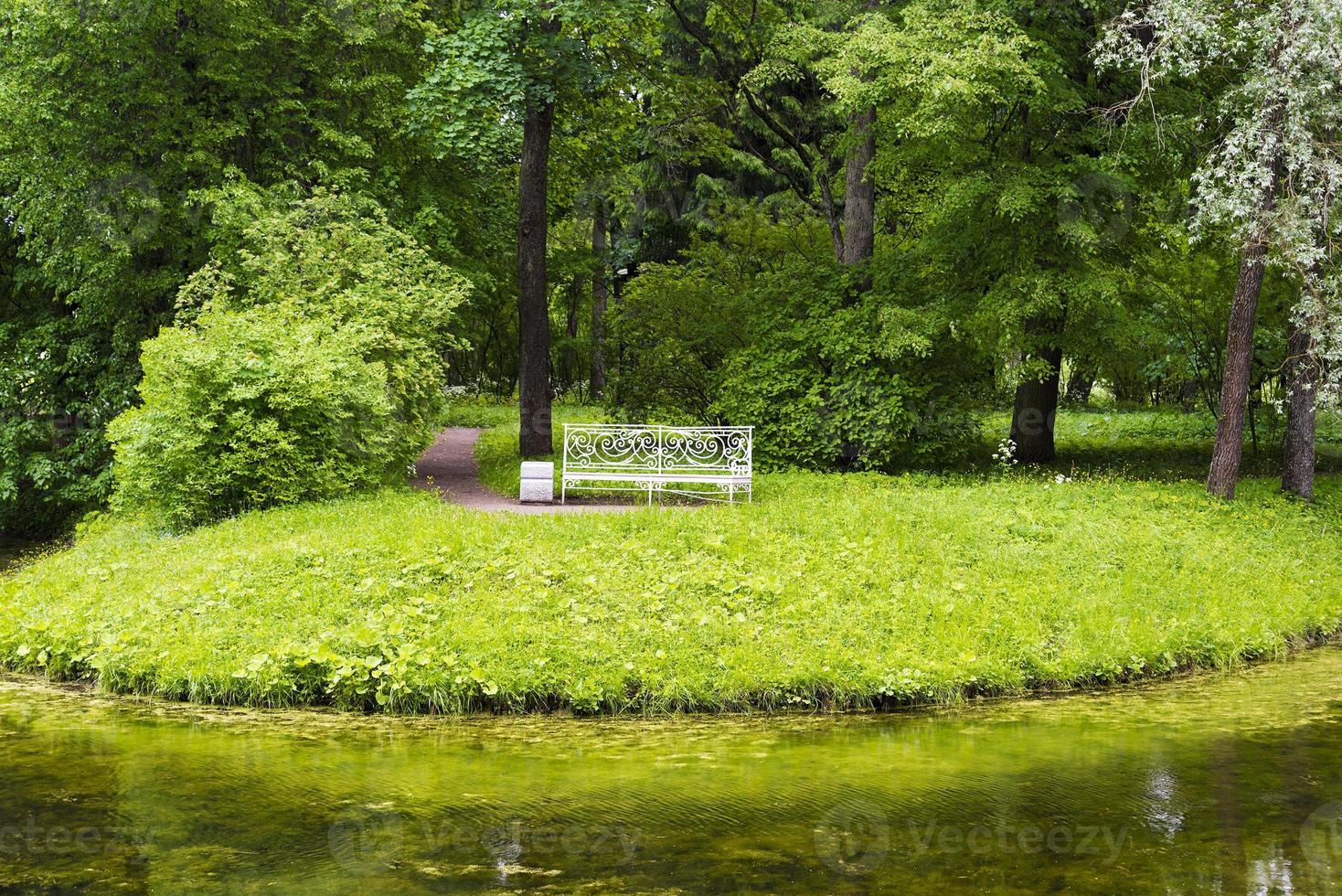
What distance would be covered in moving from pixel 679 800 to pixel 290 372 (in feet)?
26.7

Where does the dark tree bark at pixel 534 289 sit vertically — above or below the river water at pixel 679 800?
above

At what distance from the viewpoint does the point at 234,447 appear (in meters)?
12.3

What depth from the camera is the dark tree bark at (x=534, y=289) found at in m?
16.7

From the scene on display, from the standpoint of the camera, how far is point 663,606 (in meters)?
8.89

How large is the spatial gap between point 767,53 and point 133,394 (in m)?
11.1

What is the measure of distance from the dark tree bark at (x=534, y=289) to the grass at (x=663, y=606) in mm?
5021

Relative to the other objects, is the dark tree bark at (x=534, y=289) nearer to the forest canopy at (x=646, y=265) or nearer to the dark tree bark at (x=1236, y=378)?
the forest canopy at (x=646, y=265)

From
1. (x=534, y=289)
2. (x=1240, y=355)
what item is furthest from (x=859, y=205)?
(x=1240, y=355)

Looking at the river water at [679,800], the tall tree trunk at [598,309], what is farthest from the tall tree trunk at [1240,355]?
the tall tree trunk at [598,309]

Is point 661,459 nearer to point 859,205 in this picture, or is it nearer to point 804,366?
point 804,366

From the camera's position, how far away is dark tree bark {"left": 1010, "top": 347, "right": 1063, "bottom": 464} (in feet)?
58.3

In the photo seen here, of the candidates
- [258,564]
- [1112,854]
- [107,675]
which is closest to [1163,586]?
[1112,854]

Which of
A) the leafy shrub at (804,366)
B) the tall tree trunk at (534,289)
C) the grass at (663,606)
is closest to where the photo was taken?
the grass at (663,606)

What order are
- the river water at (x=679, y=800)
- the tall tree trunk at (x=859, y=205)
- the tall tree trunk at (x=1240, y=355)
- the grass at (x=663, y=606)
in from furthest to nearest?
the tall tree trunk at (x=859, y=205) < the tall tree trunk at (x=1240, y=355) < the grass at (x=663, y=606) < the river water at (x=679, y=800)
